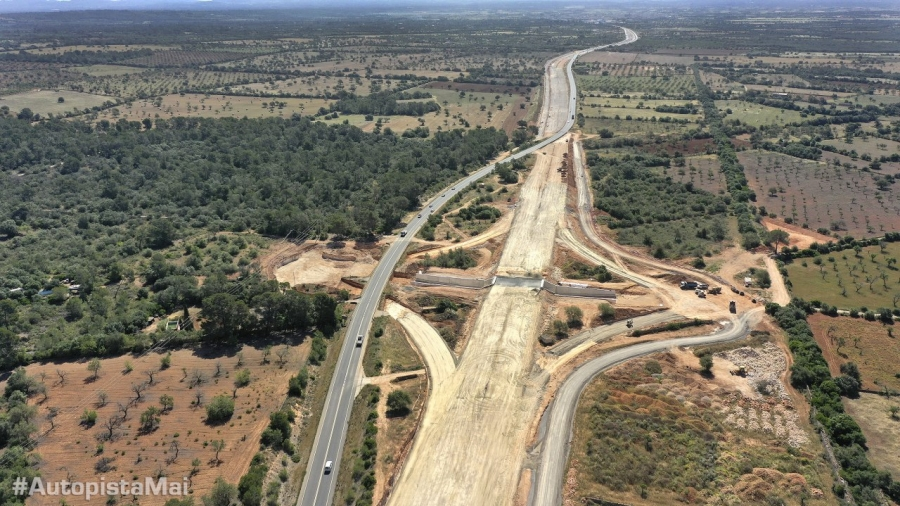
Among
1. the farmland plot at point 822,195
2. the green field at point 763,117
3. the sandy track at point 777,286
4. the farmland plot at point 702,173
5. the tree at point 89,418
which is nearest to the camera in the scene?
the tree at point 89,418

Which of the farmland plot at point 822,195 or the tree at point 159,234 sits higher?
the farmland plot at point 822,195

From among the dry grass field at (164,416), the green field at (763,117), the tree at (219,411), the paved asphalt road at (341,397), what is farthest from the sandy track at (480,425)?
the green field at (763,117)

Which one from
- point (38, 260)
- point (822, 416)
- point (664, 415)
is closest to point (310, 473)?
point (664, 415)

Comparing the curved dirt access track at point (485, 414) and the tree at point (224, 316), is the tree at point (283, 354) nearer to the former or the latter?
the tree at point (224, 316)

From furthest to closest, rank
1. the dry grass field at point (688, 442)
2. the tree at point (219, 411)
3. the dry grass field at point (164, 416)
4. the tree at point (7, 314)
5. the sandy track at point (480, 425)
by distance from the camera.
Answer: the tree at point (7, 314) < the tree at point (219, 411) < the dry grass field at point (164, 416) < the sandy track at point (480, 425) < the dry grass field at point (688, 442)

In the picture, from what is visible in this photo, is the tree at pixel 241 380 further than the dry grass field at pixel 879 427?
Yes

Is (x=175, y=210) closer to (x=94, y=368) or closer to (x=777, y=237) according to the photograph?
(x=94, y=368)
